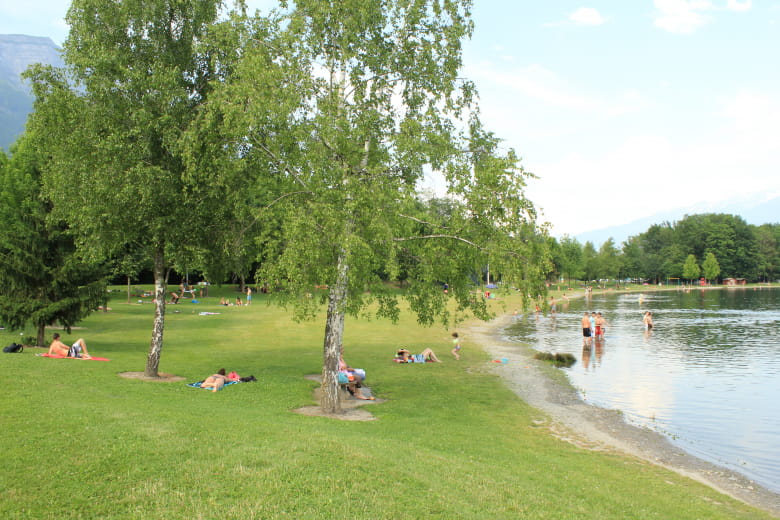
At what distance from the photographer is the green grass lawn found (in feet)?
26.8

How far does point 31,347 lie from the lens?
80.8 feet

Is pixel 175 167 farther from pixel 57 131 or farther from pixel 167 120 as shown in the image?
pixel 57 131

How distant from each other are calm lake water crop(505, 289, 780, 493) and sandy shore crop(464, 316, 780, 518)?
2.25 ft

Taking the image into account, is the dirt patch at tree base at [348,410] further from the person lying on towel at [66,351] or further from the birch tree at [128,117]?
the person lying on towel at [66,351]

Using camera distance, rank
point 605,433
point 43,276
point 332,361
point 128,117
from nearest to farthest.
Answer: point 332,361 < point 605,433 < point 128,117 < point 43,276

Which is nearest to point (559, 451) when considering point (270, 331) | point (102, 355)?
point (102, 355)

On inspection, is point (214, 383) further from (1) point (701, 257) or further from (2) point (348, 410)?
(1) point (701, 257)

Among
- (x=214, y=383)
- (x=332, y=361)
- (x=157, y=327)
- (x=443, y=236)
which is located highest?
(x=443, y=236)

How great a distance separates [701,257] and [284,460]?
609ft

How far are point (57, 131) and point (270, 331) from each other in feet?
74.2

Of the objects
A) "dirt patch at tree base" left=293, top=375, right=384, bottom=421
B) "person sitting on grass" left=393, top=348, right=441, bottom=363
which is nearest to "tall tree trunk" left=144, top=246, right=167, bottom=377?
"dirt patch at tree base" left=293, top=375, right=384, bottom=421

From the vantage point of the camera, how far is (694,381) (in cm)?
2538

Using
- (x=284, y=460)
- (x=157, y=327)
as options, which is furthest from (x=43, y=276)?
(x=284, y=460)

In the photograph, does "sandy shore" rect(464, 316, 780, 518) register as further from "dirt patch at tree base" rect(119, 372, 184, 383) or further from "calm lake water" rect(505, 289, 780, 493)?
"dirt patch at tree base" rect(119, 372, 184, 383)
